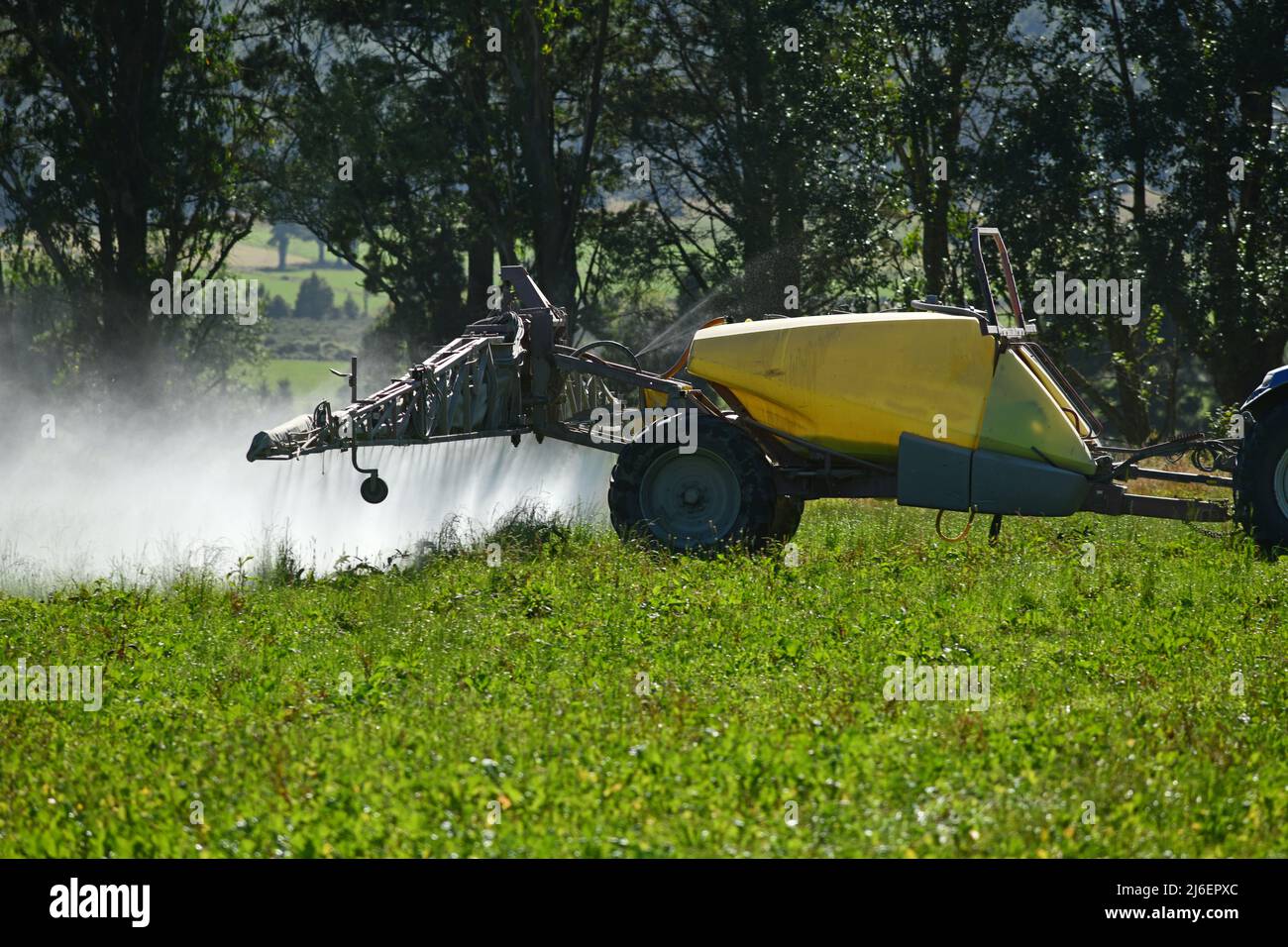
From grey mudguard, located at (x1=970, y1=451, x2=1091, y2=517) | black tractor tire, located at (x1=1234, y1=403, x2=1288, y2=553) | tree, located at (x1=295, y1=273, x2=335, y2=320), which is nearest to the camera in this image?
black tractor tire, located at (x1=1234, y1=403, x2=1288, y2=553)

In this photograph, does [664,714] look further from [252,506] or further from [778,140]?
[778,140]

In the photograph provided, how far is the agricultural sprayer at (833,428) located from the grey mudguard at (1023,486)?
12 mm

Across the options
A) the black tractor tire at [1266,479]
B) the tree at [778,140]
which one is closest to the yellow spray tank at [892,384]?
the black tractor tire at [1266,479]

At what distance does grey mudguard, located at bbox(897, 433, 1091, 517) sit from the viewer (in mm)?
11344

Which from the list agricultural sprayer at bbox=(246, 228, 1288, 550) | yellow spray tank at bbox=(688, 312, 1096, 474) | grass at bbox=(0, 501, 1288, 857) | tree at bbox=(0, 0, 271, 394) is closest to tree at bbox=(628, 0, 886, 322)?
tree at bbox=(0, 0, 271, 394)

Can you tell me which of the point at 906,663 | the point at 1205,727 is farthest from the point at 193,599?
the point at 1205,727

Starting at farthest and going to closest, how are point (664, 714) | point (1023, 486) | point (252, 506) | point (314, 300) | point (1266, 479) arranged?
point (314, 300) → point (252, 506) → point (1023, 486) → point (1266, 479) → point (664, 714)

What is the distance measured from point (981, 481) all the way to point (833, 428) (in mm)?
1304

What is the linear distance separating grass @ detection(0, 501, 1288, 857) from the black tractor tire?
32 centimetres

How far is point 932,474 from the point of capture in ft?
38.0

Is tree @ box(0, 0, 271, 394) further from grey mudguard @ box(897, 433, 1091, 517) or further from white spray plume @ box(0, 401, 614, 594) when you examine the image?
grey mudguard @ box(897, 433, 1091, 517)

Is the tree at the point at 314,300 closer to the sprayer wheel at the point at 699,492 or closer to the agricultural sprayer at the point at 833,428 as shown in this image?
the agricultural sprayer at the point at 833,428

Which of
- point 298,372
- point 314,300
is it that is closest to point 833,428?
point 298,372
